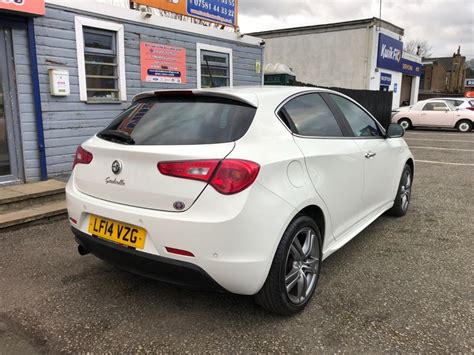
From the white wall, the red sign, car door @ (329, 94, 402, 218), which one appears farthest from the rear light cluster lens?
the white wall

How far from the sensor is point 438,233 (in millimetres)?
4445

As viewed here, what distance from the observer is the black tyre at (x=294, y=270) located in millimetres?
2541

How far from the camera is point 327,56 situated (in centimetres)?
2088

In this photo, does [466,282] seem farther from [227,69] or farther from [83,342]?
[227,69]

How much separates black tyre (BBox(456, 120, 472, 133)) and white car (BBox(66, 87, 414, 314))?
56.1 ft

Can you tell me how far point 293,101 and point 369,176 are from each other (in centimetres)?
120

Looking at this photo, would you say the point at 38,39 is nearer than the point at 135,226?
No

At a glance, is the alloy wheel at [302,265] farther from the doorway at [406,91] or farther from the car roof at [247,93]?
the doorway at [406,91]

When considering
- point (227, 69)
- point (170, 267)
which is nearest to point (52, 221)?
point (170, 267)

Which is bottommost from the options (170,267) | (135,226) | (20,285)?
(20,285)

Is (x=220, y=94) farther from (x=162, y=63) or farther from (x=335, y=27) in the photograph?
(x=335, y=27)

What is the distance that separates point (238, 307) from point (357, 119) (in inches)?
85.3

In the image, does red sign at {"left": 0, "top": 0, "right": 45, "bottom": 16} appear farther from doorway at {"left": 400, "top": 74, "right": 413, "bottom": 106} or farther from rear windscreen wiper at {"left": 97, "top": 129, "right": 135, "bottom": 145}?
doorway at {"left": 400, "top": 74, "right": 413, "bottom": 106}

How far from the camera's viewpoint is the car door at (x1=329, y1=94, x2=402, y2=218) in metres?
3.72
